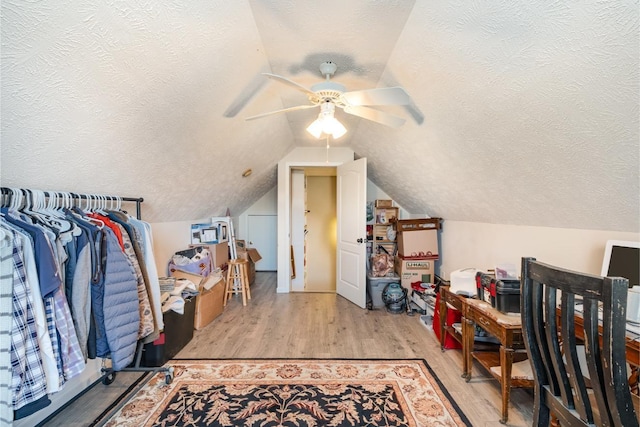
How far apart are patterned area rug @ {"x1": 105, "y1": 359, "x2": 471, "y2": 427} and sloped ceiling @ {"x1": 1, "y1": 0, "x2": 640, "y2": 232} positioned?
4.79ft

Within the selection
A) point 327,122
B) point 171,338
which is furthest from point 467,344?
point 171,338

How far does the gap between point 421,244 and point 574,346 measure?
2909mm

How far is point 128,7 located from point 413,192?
3.29 m

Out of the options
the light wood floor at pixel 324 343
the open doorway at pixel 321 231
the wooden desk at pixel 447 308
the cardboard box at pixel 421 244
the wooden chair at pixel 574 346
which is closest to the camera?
the wooden chair at pixel 574 346

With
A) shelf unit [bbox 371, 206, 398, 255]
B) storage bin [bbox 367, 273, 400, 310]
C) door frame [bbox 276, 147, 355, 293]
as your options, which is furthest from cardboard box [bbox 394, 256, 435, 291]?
door frame [bbox 276, 147, 355, 293]

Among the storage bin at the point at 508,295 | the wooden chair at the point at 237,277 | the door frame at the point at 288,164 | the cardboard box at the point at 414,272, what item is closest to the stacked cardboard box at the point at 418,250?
the cardboard box at the point at 414,272

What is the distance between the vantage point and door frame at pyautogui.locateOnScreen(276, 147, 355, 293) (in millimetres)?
4309

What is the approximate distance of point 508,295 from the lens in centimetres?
182

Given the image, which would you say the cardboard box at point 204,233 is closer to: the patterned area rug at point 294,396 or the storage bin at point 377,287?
the patterned area rug at point 294,396

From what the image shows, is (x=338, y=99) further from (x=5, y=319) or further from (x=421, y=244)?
(x=421, y=244)

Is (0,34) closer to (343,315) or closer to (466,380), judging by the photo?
(466,380)

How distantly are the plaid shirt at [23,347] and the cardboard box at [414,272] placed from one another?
3413mm

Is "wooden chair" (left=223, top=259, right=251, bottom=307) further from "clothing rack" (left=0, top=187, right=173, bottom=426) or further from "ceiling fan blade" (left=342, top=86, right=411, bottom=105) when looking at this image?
"ceiling fan blade" (left=342, top=86, right=411, bottom=105)

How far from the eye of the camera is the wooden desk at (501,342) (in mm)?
1660
